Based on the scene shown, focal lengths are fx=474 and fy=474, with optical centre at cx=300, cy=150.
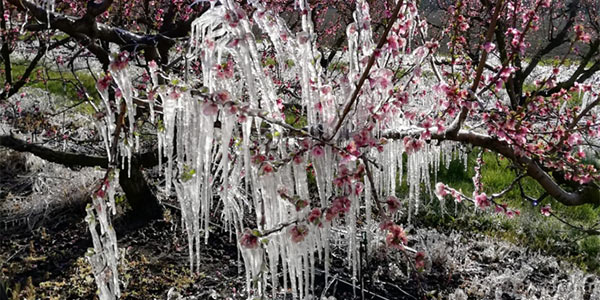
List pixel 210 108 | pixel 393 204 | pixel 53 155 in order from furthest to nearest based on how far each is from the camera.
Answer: pixel 53 155 → pixel 393 204 → pixel 210 108

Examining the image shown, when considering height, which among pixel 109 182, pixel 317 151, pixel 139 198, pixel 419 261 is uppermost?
pixel 317 151

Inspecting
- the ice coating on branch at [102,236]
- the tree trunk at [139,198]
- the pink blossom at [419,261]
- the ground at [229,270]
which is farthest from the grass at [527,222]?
the ice coating on branch at [102,236]

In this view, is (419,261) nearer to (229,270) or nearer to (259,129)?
(259,129)

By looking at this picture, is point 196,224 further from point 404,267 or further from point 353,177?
point 404,267

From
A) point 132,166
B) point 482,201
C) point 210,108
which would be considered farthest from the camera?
point 132,166

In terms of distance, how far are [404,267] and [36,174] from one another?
447cm

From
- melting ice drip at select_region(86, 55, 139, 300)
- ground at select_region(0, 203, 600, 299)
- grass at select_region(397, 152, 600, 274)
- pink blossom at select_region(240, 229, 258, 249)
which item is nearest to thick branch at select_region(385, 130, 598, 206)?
pink blossom at select_region(240, 229, 258, 249)

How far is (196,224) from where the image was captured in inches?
66.4

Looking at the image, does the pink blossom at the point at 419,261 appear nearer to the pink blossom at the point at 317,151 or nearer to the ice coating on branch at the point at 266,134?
the ice coating on branch at the point at 266,134

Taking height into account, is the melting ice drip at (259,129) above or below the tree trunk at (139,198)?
above

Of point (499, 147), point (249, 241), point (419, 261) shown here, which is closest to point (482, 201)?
point (499, 147)

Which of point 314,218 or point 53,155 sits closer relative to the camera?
point 314,218

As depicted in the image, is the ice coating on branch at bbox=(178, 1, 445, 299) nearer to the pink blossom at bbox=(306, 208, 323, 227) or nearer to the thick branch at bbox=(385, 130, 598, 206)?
the pink blossom at bbox=(306, 208, 323, 227)

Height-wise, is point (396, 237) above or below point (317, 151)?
below
